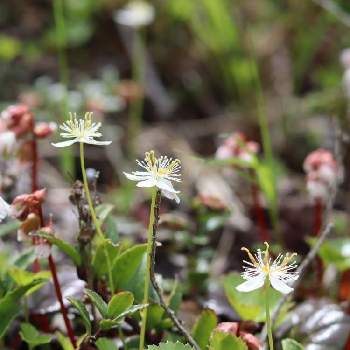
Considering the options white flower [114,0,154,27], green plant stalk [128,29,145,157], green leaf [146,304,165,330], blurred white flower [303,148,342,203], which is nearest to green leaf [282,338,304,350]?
green leaf [146,304,165,330]

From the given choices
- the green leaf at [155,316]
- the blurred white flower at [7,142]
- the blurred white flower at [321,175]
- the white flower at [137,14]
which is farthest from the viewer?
the white flower at [137,14]

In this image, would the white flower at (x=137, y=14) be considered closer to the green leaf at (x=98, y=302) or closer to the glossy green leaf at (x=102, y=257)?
the glossy green leaf at (x=102, y=257)

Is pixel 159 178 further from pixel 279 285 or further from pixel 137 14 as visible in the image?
pixel 137 14

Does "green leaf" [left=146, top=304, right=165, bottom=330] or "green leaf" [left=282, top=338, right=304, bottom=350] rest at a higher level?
"green leaf" [left=146, top=304, right=165, bottom=330]

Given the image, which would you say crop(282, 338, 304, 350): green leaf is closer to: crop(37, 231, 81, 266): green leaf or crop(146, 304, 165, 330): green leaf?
crop(146, 304, 165, 330): green leaf

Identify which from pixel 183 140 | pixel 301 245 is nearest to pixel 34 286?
pixel 301 245

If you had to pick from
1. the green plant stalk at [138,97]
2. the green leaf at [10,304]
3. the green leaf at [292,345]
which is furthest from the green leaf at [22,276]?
the green plant stalk at [138,97]

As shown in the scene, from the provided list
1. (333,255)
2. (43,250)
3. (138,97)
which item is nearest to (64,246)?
(43,250)
